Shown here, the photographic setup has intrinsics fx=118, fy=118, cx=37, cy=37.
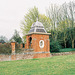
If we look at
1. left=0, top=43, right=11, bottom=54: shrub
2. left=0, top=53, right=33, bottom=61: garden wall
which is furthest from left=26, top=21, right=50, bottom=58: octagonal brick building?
left=0, top=43, right=11, bottom=54: shrub

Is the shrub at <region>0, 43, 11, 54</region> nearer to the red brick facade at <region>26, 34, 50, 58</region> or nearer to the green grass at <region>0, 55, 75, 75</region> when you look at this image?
the red brick facade at <region>26, 34, 50, 58</region>

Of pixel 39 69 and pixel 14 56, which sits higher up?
pixel 14 56

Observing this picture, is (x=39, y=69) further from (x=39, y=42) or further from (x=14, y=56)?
(x=39, y=42)

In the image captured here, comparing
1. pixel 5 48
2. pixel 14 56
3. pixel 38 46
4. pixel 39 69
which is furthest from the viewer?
pixel 38 46

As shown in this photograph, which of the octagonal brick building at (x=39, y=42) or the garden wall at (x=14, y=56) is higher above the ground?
the octagonal brick building at (x=39, y=42)

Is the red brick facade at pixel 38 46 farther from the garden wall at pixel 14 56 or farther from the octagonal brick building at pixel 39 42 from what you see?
the garden wall at pixel 14 56

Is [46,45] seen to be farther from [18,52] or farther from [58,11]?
[58,11]

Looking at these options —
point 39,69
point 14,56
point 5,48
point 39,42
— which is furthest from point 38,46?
point 39,69

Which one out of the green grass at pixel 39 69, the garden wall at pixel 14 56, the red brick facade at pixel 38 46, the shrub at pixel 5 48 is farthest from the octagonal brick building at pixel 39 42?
the green grass at pixel 39 69

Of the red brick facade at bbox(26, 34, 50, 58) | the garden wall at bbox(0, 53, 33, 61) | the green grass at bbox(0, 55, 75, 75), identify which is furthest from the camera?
the red brick facade at bbox(26, 34, 50, 58)

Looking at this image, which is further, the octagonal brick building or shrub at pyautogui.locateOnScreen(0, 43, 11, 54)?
the octagonal brick building

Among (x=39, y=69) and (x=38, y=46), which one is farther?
(x=38, y=46)

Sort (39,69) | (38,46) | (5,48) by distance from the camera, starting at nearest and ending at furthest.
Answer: (39,69) → (5,48) → (38,46)

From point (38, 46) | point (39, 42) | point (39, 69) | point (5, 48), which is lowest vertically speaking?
point (39, 69)
